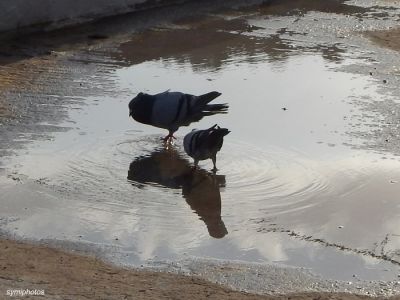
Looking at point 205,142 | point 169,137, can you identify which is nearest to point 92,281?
point 205,142

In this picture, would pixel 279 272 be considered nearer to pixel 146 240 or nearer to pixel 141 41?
pixel 146 240

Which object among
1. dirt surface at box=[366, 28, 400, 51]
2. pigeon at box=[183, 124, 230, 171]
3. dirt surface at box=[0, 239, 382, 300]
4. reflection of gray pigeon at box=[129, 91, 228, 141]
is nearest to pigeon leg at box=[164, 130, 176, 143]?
reflection of gray pigeon at box=[129, 91, 228, 141]

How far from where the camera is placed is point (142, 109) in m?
8.19

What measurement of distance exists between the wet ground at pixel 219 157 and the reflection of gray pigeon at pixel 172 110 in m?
0.23

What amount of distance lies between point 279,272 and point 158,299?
0.88 meters

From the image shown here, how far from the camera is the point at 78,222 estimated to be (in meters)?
6.51

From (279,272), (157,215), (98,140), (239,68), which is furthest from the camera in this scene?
(239,68)

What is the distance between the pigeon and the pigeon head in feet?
2.40

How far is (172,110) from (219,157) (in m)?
0.60

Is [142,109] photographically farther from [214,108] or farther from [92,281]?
[92,281]

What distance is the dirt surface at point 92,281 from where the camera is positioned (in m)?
5.34

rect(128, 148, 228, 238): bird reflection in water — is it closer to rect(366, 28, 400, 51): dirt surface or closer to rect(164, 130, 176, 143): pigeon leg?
rect(164, 130, 176, 143): pigeon leg

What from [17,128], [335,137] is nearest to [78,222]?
[17,128]

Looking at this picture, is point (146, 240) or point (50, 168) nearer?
point (146, 240)
